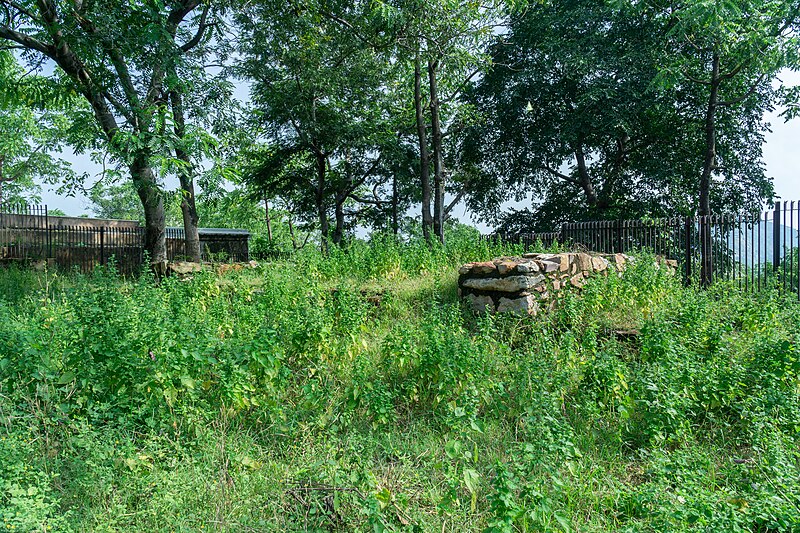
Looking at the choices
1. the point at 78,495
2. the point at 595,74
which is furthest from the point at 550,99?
the point at 78,495

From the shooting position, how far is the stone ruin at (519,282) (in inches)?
258

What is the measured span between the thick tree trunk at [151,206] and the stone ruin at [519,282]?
20.9ft

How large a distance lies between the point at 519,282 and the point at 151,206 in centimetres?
790

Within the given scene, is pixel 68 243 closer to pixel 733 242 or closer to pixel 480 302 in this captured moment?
pixel 480 302

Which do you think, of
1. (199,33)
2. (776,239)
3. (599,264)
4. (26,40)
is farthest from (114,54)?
(776,239)

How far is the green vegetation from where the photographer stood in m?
2.93

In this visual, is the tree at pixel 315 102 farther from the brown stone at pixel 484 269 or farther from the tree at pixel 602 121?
the brown stone at pixel 484 269

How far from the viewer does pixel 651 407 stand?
382 centimetres

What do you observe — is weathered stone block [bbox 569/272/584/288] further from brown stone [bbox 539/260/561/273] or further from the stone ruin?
brown stone [bbox 539/260/561/273]

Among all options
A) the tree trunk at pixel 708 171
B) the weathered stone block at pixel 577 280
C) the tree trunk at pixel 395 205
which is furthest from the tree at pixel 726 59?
the tree trunk at pixel 395 205

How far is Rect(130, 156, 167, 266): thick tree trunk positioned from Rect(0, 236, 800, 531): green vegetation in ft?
13.5

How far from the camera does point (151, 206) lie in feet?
33.6

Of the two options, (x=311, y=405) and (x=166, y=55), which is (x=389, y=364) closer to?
(x=311, y=405)

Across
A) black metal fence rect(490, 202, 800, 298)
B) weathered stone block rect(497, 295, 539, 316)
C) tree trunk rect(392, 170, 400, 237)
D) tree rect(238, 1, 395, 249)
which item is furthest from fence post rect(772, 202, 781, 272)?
tree trunk rect(392, 170, 400, 237)
